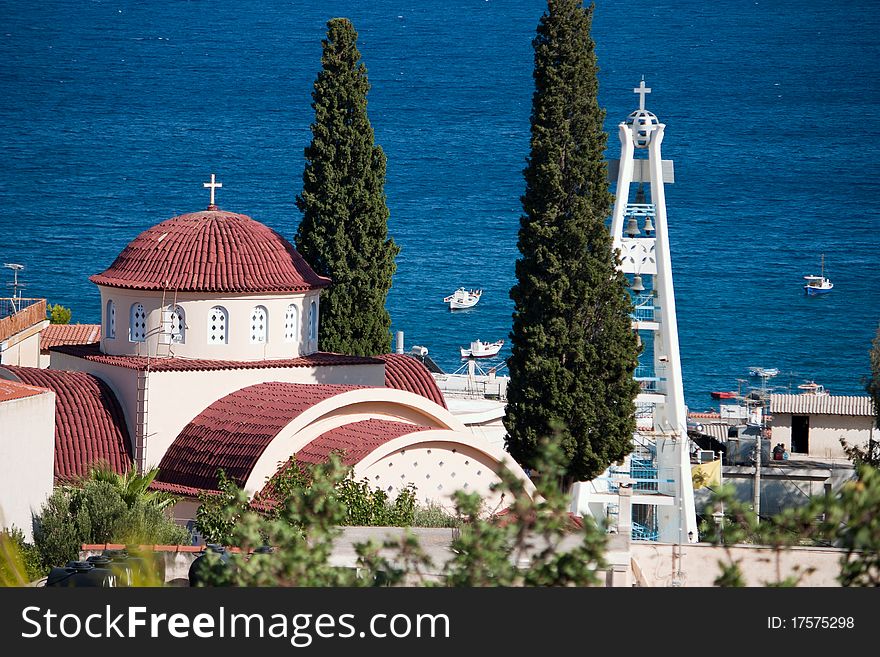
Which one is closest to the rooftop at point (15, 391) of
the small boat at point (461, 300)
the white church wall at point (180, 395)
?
the white church wall at point (180, 395)

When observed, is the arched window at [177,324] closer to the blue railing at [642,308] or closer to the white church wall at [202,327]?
the white church wall at [202,327]

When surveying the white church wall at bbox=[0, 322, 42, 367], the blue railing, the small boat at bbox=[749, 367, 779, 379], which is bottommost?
the blue railing

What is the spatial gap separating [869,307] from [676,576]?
9645cm

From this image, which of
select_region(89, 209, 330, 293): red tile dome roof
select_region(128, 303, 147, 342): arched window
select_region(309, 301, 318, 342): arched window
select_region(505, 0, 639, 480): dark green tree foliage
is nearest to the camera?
select_region(89, 209, 330, 293): red tile dome roof

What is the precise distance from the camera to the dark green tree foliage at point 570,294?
105 feet

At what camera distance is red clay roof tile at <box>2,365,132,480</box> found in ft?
94.2

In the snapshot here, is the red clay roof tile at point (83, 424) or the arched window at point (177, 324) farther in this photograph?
the arched window at point (177, 324)

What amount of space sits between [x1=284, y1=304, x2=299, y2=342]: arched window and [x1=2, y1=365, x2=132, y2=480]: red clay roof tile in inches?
134

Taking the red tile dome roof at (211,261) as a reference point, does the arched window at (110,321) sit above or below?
below

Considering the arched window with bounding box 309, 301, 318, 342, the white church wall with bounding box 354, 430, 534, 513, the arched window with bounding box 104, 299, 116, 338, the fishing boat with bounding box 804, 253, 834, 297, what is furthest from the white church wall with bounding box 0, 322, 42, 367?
the fishing boat with bounding box 804, 253, 834, 297

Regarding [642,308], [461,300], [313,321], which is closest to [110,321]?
[313,321]

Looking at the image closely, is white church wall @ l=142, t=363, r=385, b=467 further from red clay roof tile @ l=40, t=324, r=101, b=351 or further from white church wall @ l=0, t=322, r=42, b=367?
red clay roof tile @ l=40, t=324, r=101, b=351

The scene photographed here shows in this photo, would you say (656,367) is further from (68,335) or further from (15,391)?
(68,335)

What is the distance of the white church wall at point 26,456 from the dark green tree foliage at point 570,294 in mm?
9634
